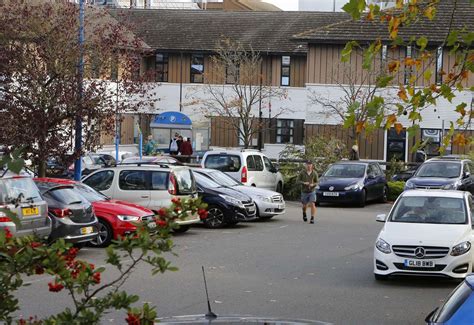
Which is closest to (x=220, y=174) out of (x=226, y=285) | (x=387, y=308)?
(x=226, y=285)

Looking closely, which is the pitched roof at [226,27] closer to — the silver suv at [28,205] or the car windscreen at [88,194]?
the car windscreen at [88,194]

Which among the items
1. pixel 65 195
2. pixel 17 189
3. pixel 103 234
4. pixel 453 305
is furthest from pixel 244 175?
pixel 453 305

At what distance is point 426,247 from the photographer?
15.1 metres

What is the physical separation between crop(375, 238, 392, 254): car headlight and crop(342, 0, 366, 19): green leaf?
285 inches

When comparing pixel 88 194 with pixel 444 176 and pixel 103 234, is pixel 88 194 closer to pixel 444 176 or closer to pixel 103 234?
pixel 103 234

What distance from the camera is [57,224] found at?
58.6ft

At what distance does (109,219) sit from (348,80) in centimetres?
2881

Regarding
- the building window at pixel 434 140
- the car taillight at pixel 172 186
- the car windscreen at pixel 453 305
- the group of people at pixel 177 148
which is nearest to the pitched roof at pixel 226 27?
the building window at pixel 434 140

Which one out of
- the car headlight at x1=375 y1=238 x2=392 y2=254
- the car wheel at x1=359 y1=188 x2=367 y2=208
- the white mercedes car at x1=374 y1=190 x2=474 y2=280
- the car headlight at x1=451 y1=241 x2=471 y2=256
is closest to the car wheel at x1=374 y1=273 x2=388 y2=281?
the white mercedes car at x1=374 y1=190 x2=474 y2=280

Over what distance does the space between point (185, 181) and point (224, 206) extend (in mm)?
1775

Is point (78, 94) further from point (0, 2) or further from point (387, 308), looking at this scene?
point (387, 308)

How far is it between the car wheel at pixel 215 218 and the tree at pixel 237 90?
26.2m

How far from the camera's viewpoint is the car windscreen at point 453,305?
7648 millimetres

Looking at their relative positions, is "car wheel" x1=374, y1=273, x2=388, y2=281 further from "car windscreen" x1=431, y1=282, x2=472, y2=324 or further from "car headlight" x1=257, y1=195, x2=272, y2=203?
"car headlight" x1=257, y1=195, x2=272, y2=203
